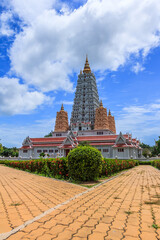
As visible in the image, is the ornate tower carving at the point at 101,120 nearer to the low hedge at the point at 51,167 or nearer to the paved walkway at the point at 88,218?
the low hedge at the point at 51,167

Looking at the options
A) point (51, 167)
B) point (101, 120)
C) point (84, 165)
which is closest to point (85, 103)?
point (101, 120)

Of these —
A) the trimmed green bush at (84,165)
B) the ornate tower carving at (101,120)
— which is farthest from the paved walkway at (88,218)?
the ornate tower carving at (101,120)

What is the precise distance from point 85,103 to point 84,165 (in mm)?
56223

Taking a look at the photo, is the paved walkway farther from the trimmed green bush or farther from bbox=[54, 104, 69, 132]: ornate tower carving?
bbox=[54, 104, 69, 132]: ornate tower carving

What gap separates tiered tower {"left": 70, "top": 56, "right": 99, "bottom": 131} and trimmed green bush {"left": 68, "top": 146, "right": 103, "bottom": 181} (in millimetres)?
50071

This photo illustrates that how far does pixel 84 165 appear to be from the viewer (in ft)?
33.1

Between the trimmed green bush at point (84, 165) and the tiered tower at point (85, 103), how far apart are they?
5007 cm

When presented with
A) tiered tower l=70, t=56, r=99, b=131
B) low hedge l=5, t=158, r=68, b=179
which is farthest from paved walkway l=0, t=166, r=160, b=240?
tiered tower l=70, t=56, r=99, b=131

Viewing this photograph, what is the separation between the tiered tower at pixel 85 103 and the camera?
205 feet

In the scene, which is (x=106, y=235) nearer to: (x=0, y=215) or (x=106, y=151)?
(x=0, y=215)

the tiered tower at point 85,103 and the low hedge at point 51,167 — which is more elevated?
the tiered tower at point 85,103

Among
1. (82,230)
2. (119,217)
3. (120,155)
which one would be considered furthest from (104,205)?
(120,155)

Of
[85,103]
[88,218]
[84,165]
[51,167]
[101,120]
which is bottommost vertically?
[88,218]

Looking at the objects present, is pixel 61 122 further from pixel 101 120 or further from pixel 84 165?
pixel 84 165
